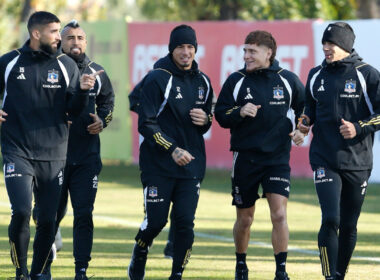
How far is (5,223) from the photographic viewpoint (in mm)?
15039

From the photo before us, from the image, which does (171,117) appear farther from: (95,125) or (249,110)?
(95,125)

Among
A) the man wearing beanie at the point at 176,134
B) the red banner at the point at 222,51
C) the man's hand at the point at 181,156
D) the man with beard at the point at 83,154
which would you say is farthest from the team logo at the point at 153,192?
the red banner at the point at 222,51

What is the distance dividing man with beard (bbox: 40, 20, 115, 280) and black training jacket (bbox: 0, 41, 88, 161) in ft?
2.64

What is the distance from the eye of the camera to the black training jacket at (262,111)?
9961 millimetres

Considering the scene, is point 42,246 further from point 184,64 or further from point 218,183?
point 218,183

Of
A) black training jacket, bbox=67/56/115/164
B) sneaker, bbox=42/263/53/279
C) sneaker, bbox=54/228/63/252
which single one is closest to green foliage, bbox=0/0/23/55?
sneaker, bbox=54/228/63/252

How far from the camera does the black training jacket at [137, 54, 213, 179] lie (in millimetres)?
9602

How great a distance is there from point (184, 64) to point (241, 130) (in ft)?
2.90

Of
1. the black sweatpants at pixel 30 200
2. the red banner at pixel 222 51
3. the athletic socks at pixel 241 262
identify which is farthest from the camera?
the red banner at pixel 222 51

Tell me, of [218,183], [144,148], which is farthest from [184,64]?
[218,183]

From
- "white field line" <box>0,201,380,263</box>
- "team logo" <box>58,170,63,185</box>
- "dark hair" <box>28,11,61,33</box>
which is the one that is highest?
"dark hair" <box>28,11,61,33</box>

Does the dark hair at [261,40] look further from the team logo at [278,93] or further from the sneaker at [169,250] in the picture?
the sneaker at [169,250]

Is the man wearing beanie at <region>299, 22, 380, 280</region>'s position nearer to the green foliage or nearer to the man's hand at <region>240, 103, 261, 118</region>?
the man's hand at <region>240, 103, 261, 118</region>

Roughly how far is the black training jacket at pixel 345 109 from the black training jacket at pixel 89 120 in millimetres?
2111
